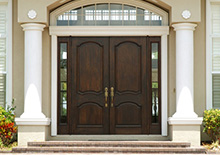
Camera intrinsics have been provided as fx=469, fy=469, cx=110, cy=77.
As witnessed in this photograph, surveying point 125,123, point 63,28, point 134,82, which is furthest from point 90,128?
point 63,28

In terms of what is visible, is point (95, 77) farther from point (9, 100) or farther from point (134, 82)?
point (9, 100)

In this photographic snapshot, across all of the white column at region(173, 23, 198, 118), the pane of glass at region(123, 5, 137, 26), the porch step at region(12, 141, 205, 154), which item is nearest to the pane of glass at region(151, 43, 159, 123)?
the white column at region(173, 23, 198, 118)

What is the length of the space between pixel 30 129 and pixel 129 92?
2474 millimetres

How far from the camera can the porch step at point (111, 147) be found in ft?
32.7

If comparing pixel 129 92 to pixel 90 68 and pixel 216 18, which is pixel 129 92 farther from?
pixel 216 18

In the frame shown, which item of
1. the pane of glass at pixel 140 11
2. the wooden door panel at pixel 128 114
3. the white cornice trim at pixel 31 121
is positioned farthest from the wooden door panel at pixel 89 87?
the pane of glass at pixel 140 11

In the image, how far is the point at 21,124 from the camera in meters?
10.5

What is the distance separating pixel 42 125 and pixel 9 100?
121 centimetres

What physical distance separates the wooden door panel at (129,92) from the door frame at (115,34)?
0.25m

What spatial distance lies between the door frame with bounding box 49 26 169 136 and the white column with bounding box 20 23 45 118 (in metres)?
0.47

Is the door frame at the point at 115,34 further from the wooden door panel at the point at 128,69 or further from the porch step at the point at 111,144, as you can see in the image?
the porch step at the point at 111,144

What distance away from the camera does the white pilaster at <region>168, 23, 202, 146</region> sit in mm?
10516

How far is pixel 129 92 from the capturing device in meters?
11.2

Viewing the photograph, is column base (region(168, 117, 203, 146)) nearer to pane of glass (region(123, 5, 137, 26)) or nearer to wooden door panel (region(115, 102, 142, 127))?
wooden door panel (region(115, 102, 142, 127))
